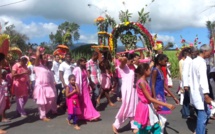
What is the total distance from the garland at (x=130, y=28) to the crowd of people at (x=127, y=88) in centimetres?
167

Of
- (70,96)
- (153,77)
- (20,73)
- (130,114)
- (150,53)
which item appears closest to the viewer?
(153,77)

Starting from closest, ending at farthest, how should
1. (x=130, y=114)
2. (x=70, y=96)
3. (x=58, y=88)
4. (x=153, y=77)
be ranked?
(x=153, y=77) → (x=130, y=114) → (x=70, y=96) → (x=58, y=88)

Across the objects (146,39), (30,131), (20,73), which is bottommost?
(30,131)

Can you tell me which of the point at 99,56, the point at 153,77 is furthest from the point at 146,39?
the point at 153,77

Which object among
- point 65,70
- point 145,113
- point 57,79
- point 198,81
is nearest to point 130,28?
point 57,79

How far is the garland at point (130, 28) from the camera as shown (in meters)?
11.1

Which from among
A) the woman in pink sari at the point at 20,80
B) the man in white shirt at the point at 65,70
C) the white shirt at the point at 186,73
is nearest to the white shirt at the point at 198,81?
the white shirt at the point at 186,73

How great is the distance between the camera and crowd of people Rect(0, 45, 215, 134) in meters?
5.02

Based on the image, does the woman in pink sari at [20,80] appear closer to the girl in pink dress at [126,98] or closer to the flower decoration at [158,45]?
the girl in pink dress at [126,98]

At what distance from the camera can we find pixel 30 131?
6832 mm

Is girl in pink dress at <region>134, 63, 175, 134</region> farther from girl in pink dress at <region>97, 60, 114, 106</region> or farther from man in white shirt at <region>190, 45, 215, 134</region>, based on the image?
girl in pink dress at <region>97, 60, 114, 106</region>

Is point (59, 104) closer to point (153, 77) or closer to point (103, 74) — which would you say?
point (103, 74)

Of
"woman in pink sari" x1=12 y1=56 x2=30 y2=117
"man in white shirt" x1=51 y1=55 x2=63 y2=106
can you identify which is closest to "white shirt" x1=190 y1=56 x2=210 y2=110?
"woman in pink sari" x1=12 y1=56 x2=30 y2=117

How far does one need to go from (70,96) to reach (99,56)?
2617mm
